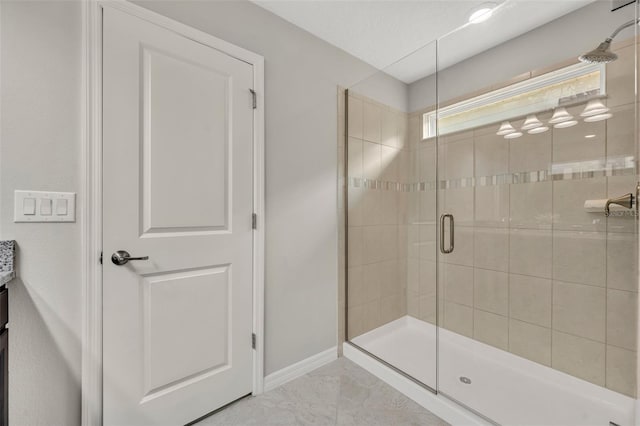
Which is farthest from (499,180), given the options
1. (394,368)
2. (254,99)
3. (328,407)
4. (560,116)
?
(328,407)

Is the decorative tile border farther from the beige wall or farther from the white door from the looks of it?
the beige wall

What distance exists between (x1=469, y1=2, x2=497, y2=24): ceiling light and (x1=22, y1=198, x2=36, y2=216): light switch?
2.60 metres

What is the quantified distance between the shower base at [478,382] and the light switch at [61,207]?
202cm

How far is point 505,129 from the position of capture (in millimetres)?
2018

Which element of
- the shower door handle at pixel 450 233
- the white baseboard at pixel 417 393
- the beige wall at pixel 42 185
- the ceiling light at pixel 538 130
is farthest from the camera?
the shower door handle at pixel 450 233

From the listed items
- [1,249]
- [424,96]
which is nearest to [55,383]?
[1,249]

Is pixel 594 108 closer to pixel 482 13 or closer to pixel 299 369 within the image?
pixel 482 13

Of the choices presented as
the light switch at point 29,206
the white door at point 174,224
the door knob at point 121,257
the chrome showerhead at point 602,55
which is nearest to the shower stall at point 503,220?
the chrome showerhead at point 602,55

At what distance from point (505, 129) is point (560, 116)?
31 cm

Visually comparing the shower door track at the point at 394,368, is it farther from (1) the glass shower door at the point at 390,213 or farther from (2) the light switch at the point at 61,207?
(2) the light switch at the point at 61,207

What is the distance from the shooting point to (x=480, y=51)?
2.22 metres

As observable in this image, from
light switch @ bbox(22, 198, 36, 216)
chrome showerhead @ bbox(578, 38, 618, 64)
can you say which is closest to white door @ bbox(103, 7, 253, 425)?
light switch @ bbox(22, 198, 36, 216)

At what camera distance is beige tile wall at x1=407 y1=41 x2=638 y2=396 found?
1.56m

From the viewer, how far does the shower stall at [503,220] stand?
158 centimetres
